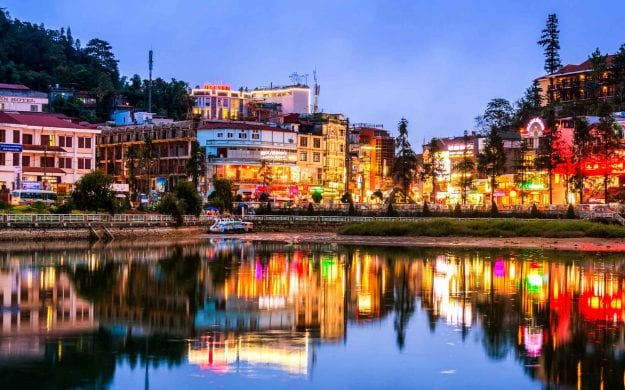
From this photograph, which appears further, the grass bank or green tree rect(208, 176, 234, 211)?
green tree rect(208, 176, 234, 211)

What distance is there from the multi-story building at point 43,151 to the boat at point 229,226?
21.3 metres

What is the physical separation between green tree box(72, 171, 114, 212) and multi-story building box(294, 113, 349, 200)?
5779 centimetres

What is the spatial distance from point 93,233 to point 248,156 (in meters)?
54.4

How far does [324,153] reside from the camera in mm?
153875

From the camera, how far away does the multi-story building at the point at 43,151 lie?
4230 inches

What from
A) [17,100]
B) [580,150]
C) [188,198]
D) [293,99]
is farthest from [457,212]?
[293,99]

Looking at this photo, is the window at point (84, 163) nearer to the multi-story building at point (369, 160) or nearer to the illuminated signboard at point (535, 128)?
the multi-story building at point (369, 160)

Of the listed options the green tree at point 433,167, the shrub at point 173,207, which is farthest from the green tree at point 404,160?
the shrub at point 173,207

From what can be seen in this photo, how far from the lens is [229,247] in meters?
87.3

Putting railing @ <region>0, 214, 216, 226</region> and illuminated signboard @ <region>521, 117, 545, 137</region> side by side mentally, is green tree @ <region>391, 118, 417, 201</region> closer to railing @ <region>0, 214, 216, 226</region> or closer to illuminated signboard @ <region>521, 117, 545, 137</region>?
illuminated signboard @ <region>521, 117, 545, 137</region>

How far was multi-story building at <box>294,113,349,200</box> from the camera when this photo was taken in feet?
492

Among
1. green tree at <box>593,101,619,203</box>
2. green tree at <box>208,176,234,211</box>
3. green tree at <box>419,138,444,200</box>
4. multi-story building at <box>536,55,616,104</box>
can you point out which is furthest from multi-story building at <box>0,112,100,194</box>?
multi-story building at <box>536,55,616,104</box>

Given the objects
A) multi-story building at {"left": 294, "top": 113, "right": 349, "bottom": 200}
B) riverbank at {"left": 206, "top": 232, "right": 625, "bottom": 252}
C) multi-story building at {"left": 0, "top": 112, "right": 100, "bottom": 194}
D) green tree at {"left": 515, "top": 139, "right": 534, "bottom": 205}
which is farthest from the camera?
multi-story building at {"left": 294, "top": 113, "right": 349, "bottom": 200}

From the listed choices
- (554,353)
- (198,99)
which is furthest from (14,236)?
(198,99)
